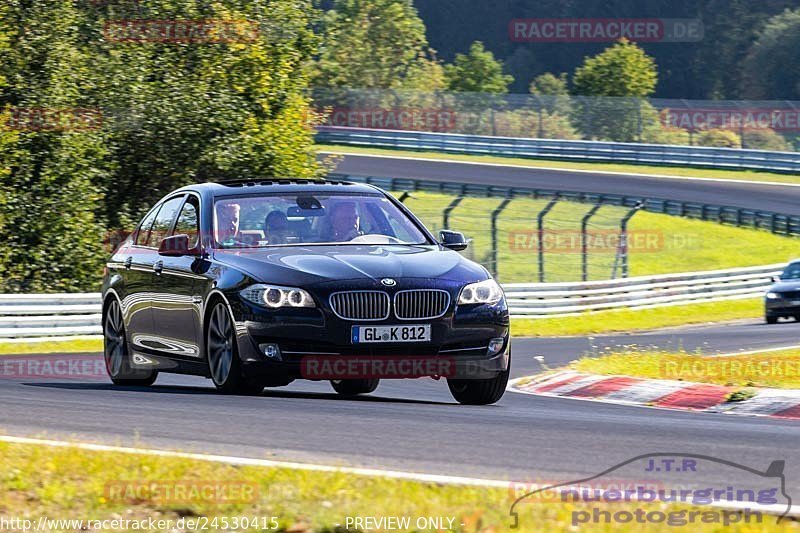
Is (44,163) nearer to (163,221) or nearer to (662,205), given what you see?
(163,221)

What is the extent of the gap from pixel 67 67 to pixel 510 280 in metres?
12.6

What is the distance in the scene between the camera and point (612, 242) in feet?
Result: 137

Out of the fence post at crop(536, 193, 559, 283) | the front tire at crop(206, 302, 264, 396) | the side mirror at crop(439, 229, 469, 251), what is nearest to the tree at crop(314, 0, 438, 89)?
the fence post at crop(536, 193, 559, 283)

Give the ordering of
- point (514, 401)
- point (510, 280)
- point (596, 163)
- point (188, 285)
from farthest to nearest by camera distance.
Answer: point (596, 163) < point (510, 280) < point (514, 401) < point (188, 285)

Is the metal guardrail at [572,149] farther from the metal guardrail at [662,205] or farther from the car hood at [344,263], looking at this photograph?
the car hood at [344,263]

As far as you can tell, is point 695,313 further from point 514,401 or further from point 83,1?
point 514,401

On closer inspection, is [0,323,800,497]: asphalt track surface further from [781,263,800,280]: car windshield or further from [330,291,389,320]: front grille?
[781,263,800,280]: car windshield

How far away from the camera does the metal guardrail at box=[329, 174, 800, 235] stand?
1694 inches

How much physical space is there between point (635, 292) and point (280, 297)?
23.1m

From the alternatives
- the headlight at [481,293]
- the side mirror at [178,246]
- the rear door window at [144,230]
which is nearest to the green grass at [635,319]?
the rear door window at [144,230]

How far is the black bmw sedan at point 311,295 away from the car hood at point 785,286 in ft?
56.2

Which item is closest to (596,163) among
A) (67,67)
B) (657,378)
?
(67,67)

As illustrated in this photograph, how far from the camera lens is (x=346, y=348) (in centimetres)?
922

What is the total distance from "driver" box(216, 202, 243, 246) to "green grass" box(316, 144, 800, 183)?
4319cm
